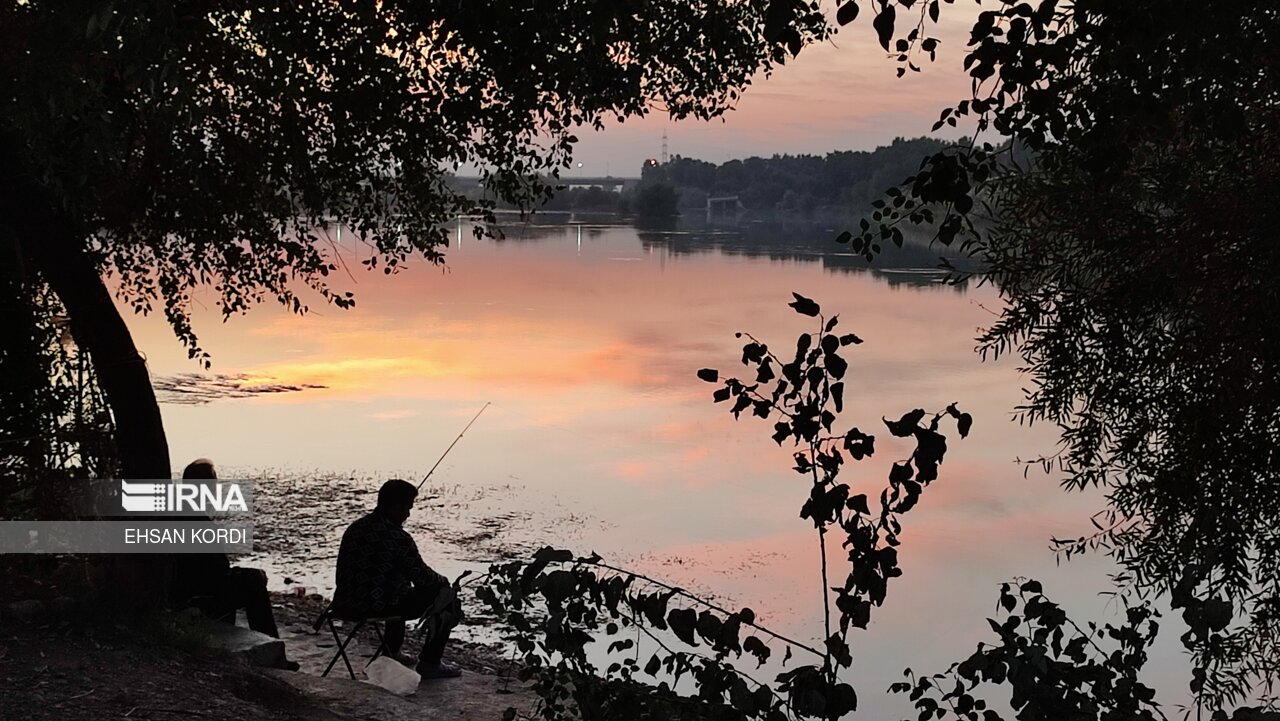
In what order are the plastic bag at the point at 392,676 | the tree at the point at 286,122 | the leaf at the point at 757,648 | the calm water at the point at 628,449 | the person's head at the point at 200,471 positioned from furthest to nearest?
1. the calm water at the point at 628,449
2. the person's head at the point at 200,471
3. the plastic bag at the point at 392,676
4. the tree at the point at 286,122
5. the leaf at the point at 757,648

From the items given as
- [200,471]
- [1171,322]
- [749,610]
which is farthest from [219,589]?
[1171,322]

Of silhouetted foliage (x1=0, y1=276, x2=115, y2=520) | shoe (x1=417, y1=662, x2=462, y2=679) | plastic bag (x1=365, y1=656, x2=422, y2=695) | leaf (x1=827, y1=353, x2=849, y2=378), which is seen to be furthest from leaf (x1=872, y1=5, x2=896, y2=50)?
silhouetted foliage (x1=0, y1=276, x2=115, y2=520)

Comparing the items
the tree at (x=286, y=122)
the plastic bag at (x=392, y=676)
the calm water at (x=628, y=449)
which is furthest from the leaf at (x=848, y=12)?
the calm water at (x=628, y=449)

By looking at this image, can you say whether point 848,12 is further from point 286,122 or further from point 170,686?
point 286,122

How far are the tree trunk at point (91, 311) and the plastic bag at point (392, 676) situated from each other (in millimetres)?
1613

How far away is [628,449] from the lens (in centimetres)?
1948

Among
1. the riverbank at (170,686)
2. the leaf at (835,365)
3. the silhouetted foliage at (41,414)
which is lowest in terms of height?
the riverbank at (170,686)

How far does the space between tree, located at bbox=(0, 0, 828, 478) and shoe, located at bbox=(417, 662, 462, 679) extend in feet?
6.40

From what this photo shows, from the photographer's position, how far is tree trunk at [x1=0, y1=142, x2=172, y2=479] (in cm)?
695

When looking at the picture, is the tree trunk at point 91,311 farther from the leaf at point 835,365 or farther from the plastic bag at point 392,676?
the leaf at point 835,365

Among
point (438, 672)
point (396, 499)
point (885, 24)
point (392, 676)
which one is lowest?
point (438, 672)

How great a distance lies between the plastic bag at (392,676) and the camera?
24.7ft

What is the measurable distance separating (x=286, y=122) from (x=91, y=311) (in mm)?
1514

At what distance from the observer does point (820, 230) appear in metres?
95.2
